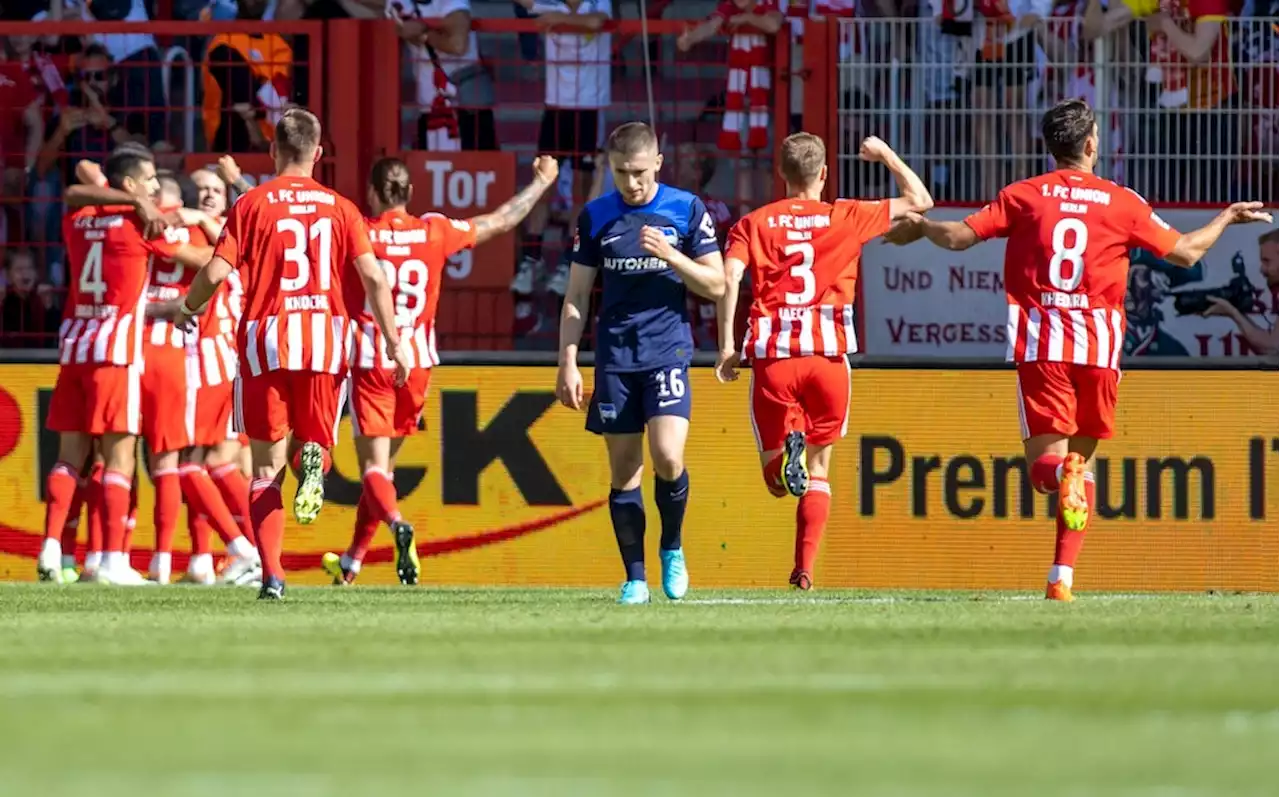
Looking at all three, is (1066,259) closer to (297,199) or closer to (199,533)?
(297,199)

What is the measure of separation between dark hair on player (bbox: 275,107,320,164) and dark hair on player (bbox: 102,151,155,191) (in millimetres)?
2981

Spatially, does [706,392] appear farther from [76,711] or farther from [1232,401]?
[76,711]

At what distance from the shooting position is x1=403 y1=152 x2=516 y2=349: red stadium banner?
571 inches

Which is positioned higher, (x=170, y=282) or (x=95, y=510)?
(x=170, y=282)

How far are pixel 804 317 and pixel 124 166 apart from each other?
144 inches

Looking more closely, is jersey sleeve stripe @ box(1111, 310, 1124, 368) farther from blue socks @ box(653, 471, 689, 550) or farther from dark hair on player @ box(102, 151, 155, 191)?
dark hair on player @ box(102, 151, 155, 191)

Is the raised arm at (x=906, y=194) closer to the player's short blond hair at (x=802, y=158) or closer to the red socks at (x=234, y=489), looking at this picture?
the player's short blond hair at (x=802, y=158)

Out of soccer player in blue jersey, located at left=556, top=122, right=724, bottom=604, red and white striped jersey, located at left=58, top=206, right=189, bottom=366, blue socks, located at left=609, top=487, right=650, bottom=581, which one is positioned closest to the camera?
soccer player in blue jersey, located at left=556, top=122, right=724, bottom=604

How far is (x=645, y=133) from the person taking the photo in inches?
378

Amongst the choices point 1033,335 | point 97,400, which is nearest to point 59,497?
point 97,400

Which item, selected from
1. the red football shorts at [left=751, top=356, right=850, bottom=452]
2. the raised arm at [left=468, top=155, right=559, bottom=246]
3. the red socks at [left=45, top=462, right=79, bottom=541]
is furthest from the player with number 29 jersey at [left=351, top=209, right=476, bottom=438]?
the red football shorts at [left=751, top=356, right=850, bottom=452]

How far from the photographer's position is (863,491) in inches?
558

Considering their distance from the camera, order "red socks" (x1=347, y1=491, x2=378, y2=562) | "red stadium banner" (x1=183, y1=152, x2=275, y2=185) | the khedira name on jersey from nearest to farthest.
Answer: the khedira name on jersey < "red socks" (x1=347, y1=491, x2=378, y2=562) < "red stadium banner" (x1=183, y1=152, x2=275, y2=185)

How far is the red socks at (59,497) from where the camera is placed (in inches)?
526
